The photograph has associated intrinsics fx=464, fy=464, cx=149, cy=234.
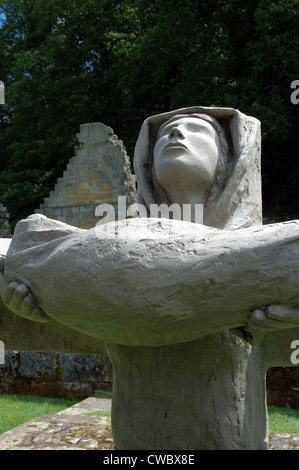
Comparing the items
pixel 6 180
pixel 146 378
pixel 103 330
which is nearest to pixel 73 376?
pixel 146 378

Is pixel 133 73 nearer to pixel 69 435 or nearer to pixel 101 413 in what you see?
pixel 101 413

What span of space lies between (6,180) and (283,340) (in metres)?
15.3

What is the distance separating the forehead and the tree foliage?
30.5ft

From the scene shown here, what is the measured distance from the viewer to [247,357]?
1.36 metres

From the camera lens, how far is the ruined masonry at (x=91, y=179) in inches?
442

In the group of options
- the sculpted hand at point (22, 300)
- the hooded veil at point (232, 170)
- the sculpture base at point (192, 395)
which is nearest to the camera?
the sculpted hand at point (22, 300)

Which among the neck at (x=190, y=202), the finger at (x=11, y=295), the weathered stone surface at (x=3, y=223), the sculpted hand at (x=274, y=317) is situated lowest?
the sculpted hand at (x=274, y=317)

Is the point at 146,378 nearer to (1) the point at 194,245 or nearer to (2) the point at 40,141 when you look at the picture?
(1) the point at 194,245

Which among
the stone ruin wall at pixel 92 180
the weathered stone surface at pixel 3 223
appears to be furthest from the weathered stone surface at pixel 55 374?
the weathered stone surface at pixel 3 223

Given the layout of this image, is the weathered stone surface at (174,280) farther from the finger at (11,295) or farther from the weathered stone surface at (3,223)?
the weathered stone surface at (3,223)

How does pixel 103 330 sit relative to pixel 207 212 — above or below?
below

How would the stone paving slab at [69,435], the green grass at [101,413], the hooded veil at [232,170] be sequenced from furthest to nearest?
the green grass at [101,413], the stone paving slab at [69,435], the hooded veil at [232,170]

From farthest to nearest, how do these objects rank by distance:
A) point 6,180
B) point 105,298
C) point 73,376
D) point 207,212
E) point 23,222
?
point 6,180 < point 73,376 < point 207,212 < point 23,222 < point 105,298

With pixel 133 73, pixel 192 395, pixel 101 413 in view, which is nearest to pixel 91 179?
pixel 133 73
